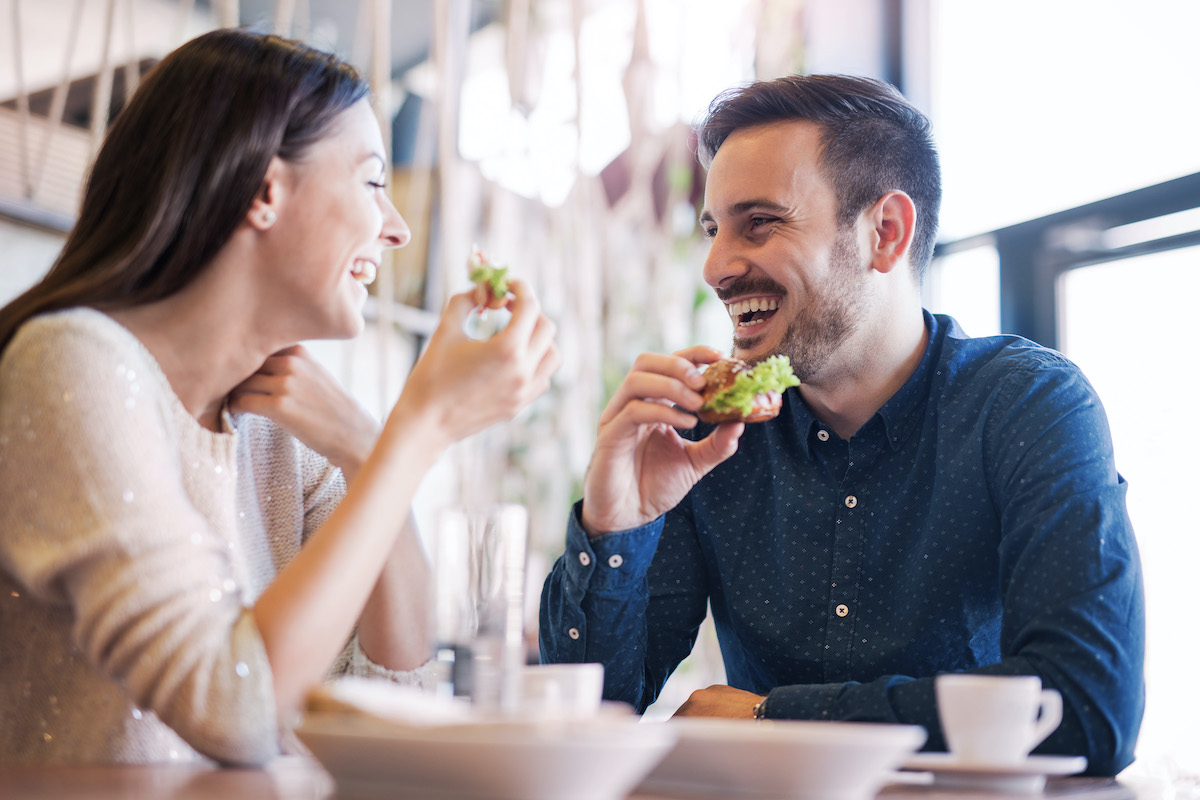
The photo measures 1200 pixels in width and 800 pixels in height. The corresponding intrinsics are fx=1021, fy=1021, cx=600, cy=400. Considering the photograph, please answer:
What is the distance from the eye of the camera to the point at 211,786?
79cm

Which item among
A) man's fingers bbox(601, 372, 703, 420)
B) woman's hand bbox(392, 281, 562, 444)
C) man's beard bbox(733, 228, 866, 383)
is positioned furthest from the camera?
man's beard bbox(733, 228, 866, 383)

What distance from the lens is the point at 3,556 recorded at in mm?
1053

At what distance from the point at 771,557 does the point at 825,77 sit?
0.99 meters

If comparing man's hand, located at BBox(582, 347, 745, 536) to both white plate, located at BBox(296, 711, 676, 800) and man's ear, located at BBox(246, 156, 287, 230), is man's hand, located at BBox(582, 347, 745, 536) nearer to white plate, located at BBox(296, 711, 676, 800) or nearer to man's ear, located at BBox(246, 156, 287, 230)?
man's ear, located at BBox(246, 156, 287, 230)

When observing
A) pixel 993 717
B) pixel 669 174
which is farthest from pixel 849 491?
pixel 669 174

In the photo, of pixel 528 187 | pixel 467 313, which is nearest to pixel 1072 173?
pixel 528 187

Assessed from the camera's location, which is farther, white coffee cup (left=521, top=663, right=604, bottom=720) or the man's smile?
the man's smile

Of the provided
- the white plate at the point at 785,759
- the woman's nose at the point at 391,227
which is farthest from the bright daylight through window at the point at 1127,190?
the white plate at the point at 785,759

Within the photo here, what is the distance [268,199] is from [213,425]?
32 centimetres

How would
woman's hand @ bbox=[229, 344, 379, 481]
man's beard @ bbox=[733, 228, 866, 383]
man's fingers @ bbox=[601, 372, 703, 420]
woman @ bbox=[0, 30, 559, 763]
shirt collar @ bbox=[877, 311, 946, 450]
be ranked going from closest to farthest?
woman @ bbox=[0, 30, 559, 763], woman's hand @ bbox=[229, 344, 379, 481], man's fingers @ bbox=[601, 372, 703, 420], shirt collar @ bbox=[877, 311, 946, 450], man's beard @ bbox=[733, 228, 866, 383]

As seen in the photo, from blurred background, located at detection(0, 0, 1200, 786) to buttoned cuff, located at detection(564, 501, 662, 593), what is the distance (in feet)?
1.72

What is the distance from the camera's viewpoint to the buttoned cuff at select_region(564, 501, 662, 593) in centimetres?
170

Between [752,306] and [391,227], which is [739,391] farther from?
[391,227]

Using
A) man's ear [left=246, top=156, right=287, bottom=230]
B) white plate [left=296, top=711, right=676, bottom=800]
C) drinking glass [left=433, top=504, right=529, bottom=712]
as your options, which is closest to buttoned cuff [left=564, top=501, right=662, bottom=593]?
man's ear [left=246, top=156, right=287, bottom=230]
